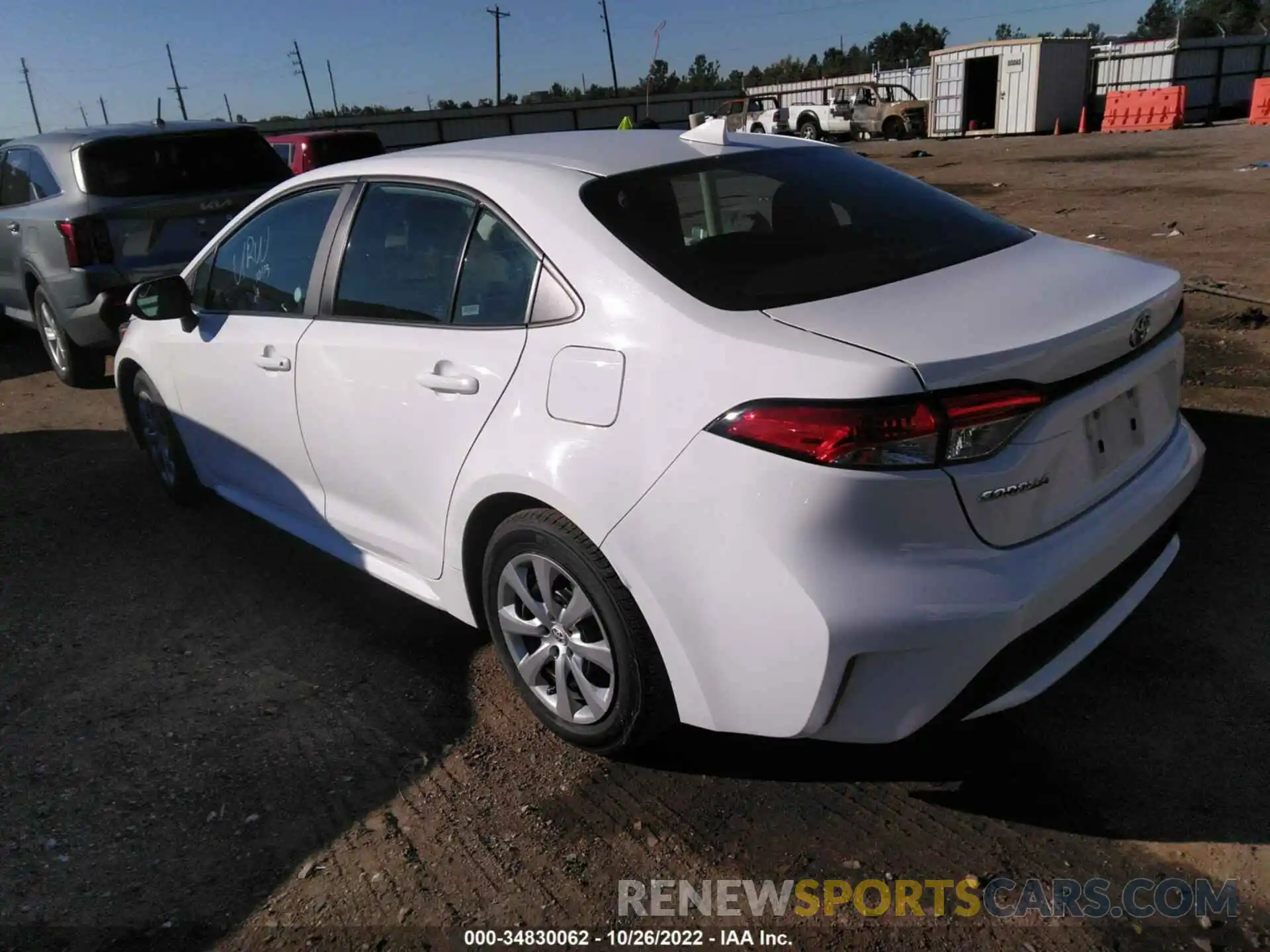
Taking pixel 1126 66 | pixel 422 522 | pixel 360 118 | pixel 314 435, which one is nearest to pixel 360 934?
pixel 422 522

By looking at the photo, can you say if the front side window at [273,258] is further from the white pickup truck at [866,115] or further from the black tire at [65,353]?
the white pickup truck at [866,115]

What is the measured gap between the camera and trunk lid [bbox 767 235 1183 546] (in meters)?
2.11

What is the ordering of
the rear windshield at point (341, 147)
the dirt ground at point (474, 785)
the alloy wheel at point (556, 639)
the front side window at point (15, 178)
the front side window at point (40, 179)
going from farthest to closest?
1. the rear windshield at point (341, 147)
2. the front side window at point (15, 178)
3. the front side window at point (40, 179)
4. the alloy wheel at point (556, 639)
5. the dirt ground at point (474, 785)

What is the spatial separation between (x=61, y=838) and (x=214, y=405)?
1.90 metres

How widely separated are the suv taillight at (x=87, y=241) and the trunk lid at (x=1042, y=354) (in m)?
5.89

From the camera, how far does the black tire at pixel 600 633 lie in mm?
2461

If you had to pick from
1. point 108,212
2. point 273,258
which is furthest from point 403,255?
point 108,212

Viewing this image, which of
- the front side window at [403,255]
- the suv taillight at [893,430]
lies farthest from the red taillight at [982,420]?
the front side window at [403,255]

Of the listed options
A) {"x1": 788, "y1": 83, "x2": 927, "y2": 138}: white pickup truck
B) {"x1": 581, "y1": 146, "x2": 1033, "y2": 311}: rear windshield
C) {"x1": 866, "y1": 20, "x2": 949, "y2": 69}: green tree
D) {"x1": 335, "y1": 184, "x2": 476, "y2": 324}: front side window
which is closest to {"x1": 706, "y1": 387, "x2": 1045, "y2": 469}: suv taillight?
{"x1": 581, "y1": 146, "x2": 1033, "y2": 311}: rear windshield

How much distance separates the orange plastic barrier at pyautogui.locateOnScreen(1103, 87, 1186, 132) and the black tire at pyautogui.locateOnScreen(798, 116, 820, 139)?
9.56 m

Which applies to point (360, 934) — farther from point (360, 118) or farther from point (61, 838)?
point (360, 118)

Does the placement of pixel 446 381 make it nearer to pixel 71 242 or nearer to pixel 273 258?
pixel 273 258

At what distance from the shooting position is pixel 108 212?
21.7 ft

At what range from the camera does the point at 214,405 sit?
4066mm
